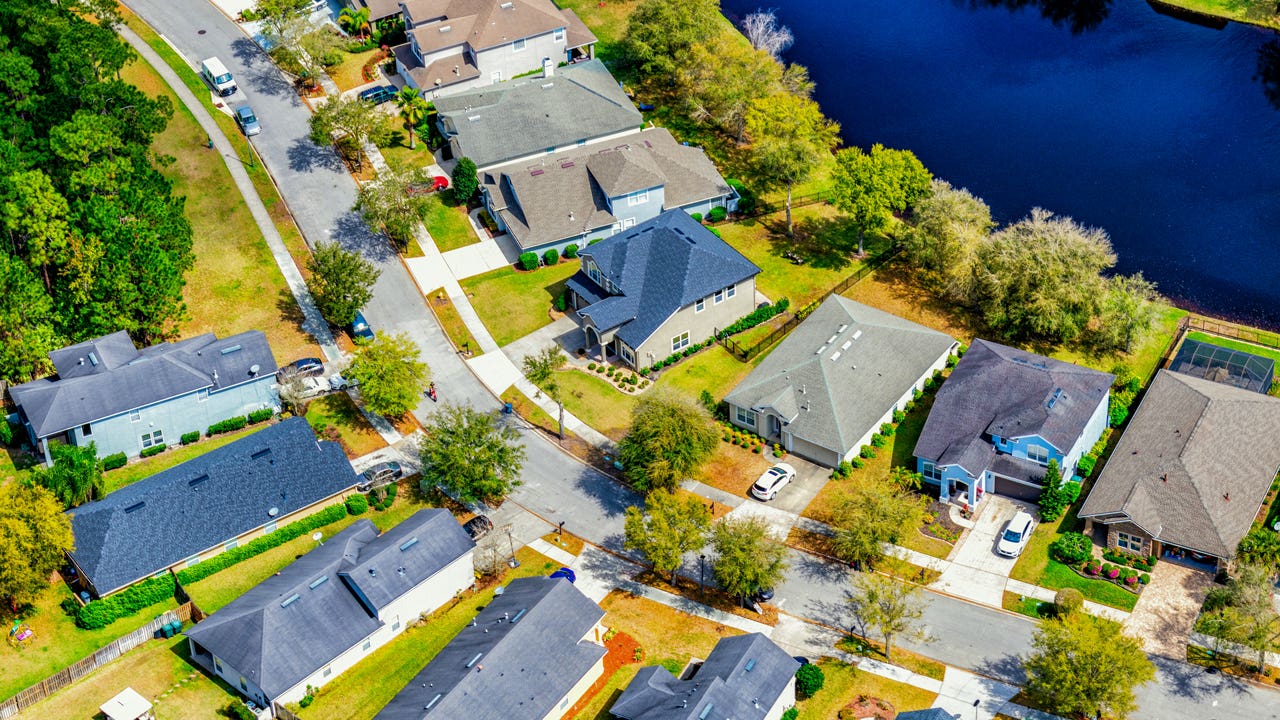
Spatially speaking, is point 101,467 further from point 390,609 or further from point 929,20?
point 929,20

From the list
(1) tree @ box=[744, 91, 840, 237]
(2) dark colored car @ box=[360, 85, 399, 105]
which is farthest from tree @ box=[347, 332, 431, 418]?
(2) dark colored car @ box=[360, 85, 399, 105]

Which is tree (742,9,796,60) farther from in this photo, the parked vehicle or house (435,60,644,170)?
the parked vehicle

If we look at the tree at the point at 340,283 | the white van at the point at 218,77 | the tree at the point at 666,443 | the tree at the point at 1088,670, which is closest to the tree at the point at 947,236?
the tree at the point at 666,443

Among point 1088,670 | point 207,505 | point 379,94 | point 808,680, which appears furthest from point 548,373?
point 379,94

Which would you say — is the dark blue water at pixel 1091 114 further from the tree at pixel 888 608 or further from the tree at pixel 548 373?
the tree at pixel 548 373

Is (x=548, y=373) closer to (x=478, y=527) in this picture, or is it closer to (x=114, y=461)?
(x=478, y=527)

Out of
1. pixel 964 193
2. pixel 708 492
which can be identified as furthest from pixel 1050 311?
pixel 708 492
